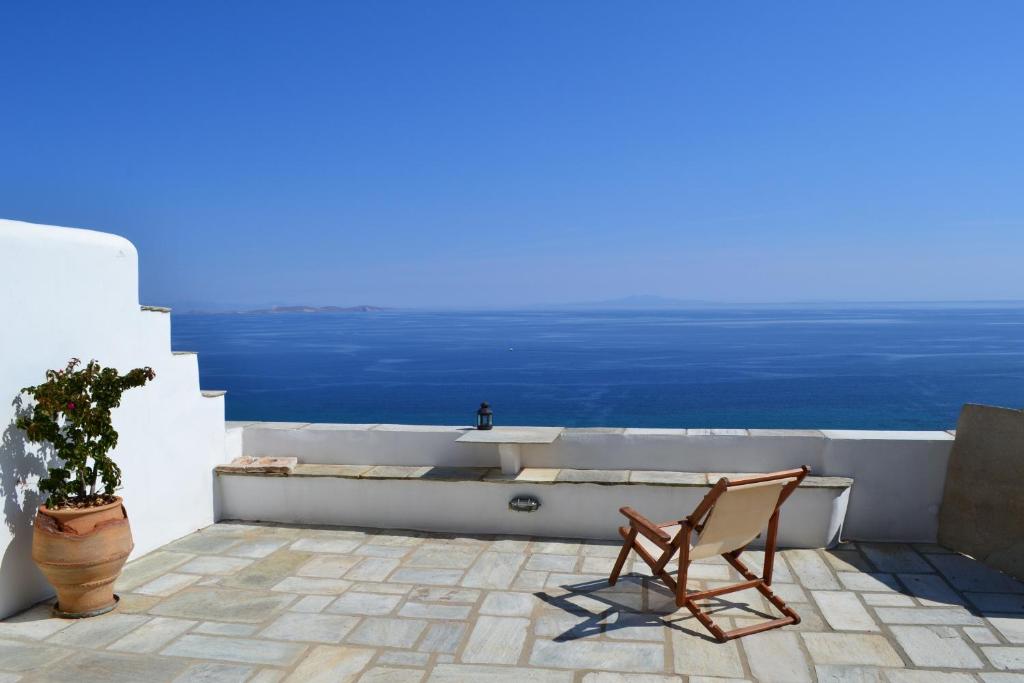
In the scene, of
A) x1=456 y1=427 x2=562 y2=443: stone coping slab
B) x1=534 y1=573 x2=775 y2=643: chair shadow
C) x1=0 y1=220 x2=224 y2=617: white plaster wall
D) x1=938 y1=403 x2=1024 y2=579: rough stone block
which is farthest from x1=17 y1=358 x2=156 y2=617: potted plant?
x1=938 y1=403 x2=1024 y2=579: rough stone block

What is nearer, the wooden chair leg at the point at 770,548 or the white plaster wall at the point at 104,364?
the white plaster wall at the point at 104,364

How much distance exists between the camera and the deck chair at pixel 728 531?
3336 millimetres

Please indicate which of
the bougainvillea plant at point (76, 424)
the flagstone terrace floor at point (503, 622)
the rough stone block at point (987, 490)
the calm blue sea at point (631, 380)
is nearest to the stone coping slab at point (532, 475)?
the flagstone terrace floor at point (503, 622)

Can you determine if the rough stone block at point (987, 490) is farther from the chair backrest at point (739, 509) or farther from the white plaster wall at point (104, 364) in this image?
the white plaster wall at point (104, 364)

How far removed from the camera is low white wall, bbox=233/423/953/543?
188 inches

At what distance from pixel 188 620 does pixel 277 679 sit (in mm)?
924

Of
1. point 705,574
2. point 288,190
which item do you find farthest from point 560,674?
point 288,190

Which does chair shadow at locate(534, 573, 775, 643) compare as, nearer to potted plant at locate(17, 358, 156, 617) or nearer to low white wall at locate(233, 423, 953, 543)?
low white wall at locate(233, 423, 953, 543)

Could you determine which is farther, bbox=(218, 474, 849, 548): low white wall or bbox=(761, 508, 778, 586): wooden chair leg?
bbox=(218, 474, 849, 548): low white wall

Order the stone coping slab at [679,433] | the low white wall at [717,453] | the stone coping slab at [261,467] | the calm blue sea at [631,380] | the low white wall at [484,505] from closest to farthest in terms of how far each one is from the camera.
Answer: the low white wall at [484,505], the low white wall at [717,453], the stone coping slab at [679,433], the stone coping slab at [261,467], the calm blue sea at [631,380]

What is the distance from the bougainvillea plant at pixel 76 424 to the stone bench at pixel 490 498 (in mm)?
1569

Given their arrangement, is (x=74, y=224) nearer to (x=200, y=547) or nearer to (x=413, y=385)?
(x=200, y=547)

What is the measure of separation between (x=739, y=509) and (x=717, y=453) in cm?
172

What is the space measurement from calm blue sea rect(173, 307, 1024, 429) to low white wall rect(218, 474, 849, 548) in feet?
92.7
